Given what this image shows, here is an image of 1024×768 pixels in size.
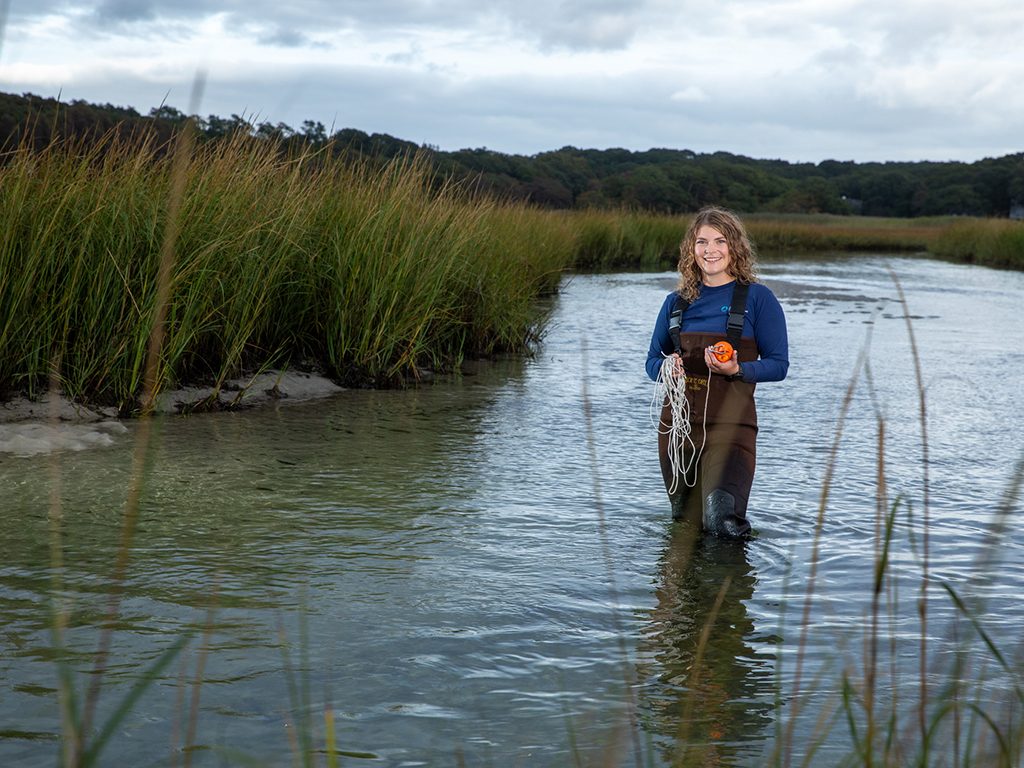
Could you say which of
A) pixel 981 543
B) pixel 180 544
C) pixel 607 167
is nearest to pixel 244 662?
pixel 180 544

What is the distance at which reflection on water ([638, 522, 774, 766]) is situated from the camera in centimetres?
254

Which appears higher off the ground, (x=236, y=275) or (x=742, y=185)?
(x=742, y=185)

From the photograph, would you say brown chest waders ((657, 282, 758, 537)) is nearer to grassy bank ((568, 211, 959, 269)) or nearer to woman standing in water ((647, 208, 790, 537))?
woman standing in water ((647, 208, 790, 537))

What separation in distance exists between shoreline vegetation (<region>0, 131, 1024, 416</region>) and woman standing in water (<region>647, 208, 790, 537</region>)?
2.25 m

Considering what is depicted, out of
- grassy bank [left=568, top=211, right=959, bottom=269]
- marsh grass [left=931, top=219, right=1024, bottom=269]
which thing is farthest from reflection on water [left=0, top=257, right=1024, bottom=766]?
marsh grass [left=931, top=219, right=1024, bottom=269]

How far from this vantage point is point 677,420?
4.06 meters

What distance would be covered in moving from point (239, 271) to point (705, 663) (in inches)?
181

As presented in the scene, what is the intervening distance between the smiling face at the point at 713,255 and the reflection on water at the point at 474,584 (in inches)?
46.8

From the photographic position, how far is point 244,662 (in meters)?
2.83

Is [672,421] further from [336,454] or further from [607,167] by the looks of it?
[607,167]

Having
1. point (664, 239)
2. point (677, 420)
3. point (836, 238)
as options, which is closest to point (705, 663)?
point (677, 420)

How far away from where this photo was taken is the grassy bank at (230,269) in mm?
5418

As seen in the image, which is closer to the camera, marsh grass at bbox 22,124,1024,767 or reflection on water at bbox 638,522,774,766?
reflection on water at bbox 638,522,774,766

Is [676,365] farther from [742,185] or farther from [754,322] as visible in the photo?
[742,185]
